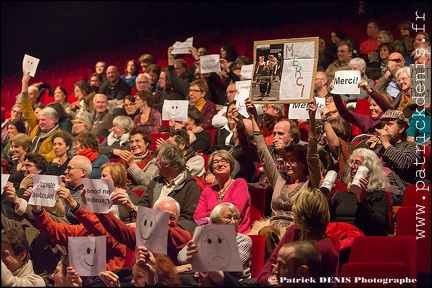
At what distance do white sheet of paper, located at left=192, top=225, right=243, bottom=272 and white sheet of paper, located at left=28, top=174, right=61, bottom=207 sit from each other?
114 cm

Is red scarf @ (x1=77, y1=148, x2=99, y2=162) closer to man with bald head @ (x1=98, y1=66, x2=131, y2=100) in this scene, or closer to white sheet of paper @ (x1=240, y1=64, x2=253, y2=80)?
white sheet of paper @ (x1=240, y1=64, x2=253, y2=80)

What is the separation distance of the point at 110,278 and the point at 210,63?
3.18 m

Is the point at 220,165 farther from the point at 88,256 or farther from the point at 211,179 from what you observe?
the point at 88,256

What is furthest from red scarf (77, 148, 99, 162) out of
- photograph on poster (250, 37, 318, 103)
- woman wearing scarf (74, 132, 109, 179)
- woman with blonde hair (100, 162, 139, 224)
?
photograph on poster (250, 37, 318, 103)

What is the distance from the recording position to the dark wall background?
24.5 feet

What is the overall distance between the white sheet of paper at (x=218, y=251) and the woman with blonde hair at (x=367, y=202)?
0.87 m

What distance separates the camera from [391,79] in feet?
20.4

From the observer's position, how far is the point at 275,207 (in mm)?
4379

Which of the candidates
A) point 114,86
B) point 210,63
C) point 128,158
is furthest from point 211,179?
point 114,86

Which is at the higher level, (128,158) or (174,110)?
Answer: (174,110)

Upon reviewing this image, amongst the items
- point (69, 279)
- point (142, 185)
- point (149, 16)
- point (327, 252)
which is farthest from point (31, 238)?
point (149, 16)

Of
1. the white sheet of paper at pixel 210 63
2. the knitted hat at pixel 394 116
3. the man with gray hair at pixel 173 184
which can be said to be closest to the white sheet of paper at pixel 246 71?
the white sheet of paper at pixel 210 63

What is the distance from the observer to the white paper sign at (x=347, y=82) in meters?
5.35

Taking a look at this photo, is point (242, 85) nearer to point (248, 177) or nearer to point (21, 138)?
point (248, 177)
